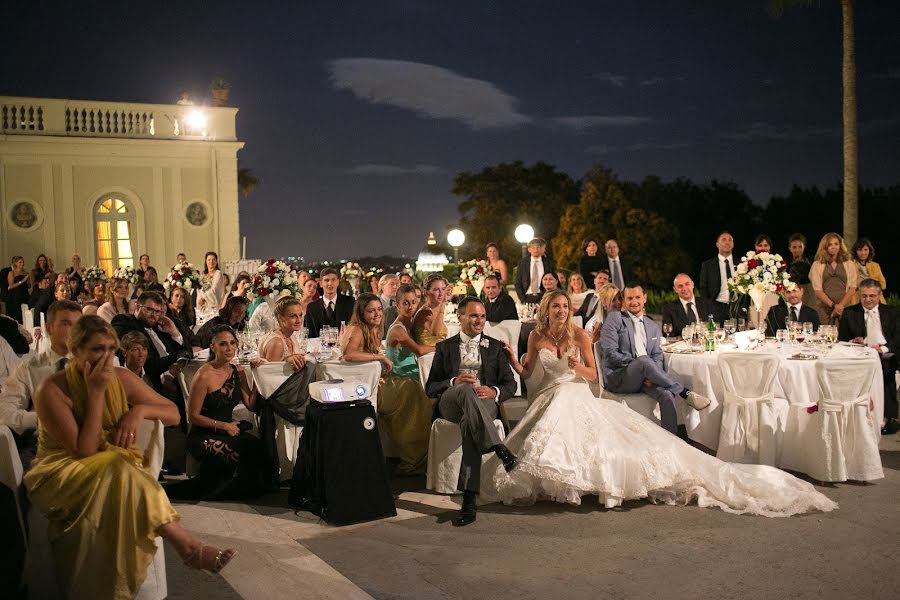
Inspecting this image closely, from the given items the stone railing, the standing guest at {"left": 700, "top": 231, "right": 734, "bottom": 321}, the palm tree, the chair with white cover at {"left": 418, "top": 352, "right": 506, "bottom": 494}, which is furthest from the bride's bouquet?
the stone railing

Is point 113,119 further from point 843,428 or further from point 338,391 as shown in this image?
point 843,428

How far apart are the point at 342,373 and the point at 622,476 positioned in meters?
2.13

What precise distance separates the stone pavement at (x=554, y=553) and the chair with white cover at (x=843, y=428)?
0.21 m

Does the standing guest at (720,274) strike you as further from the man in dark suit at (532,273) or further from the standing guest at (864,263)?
the man in dark suit at (532,273)

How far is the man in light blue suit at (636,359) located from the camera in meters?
7.10

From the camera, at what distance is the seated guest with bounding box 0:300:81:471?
4934 millimetres

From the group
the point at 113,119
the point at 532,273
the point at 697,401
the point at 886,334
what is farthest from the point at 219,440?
the point at 113,119

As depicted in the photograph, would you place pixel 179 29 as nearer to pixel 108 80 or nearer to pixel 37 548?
pixel 108 80

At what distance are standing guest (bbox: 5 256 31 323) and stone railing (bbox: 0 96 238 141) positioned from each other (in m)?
7.92

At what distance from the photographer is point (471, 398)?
5.95 m

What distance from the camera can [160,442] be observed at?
439cm

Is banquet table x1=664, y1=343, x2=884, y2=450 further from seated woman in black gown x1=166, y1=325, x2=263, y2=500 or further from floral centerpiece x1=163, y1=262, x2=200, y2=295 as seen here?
floral centerpiece x1=163, y1=262, x2=200, y2=295

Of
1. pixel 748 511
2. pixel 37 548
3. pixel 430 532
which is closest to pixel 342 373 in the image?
pixel 430 532

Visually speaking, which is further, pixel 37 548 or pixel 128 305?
pixel 128 305
